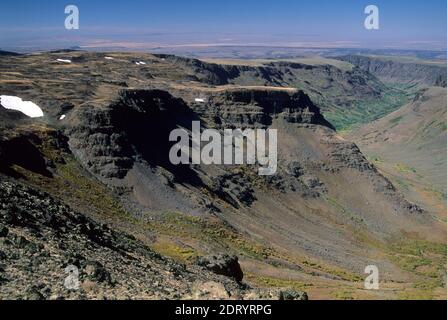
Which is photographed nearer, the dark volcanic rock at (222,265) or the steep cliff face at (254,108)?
the dark volcanic rock at (222,265)

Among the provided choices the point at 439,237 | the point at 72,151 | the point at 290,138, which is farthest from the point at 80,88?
the point at 439,237

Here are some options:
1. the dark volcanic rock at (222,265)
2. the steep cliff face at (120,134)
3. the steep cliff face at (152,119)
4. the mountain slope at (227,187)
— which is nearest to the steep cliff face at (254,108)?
the steep cliff face at (152,119)

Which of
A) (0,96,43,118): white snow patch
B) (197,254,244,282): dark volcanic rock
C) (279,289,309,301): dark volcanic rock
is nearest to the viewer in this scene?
(279,289,309,301): dark volcanic rock

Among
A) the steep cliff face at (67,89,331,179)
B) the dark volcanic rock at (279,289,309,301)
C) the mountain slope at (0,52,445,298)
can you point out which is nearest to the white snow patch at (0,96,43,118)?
the mountain slope at (0,52,445,298)

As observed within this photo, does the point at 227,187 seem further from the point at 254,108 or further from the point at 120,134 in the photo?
the point at 254,108

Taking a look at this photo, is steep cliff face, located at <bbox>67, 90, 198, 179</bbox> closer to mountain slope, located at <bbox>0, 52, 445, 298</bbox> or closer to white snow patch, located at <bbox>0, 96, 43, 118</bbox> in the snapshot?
mountain slope, located at <bbox>0, 52, 445, 298</bbox>

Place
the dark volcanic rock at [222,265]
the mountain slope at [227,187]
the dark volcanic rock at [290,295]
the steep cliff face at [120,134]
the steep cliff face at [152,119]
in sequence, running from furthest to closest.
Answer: the steep cliff face at [152,119], the steep cliff face at [120,134], the mountain slope at [227,187], the dark volcanic rock at [222,265], the dark volcanic rock at [290,295]

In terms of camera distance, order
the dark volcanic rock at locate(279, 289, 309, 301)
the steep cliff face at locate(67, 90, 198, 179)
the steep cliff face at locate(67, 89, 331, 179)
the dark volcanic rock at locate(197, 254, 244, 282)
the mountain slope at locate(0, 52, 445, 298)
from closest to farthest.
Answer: the dark volcanic rock at locate(279, 289, 309, 301) → the dark volcanic rock at locate(197, 254, 244, 282) → the mountain slope at locate(0, 52, 445, 298) → the steep cliff face at locate(67, 90, 198, 179) → the steep cliff face at locate(67, 89, 331, 179)

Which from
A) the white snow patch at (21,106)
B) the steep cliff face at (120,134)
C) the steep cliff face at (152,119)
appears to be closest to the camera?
the steep cliff face at (120,134)

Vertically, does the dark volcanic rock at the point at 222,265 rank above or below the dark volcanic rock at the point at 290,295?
below

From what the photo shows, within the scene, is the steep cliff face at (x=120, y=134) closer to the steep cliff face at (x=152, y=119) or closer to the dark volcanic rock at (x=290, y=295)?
the steep cliff face at (x=152, y=119)
